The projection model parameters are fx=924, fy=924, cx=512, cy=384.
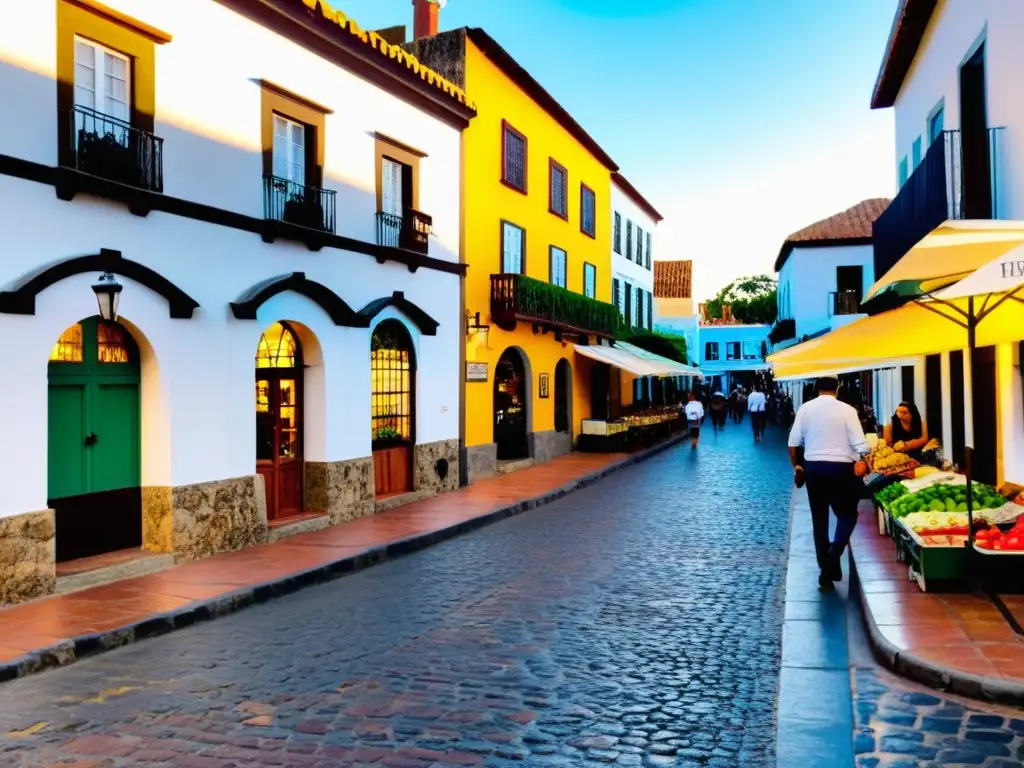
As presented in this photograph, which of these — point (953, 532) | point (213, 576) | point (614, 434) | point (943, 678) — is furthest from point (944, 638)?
point (614, 434)

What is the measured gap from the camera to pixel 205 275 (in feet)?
35.0

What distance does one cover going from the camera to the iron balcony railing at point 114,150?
8.91m

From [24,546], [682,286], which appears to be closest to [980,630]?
[24,546]

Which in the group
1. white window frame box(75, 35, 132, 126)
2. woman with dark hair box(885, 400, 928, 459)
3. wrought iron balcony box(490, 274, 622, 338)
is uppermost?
white window frame box(75, 35, 132, 126)

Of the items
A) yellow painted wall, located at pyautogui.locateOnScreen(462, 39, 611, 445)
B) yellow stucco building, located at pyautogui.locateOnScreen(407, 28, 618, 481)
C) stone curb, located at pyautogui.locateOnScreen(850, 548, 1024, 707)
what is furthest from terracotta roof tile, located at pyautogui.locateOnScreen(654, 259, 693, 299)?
stone curb, located at pyautogui.locateOnScreen(850, 548, 1024, 707)

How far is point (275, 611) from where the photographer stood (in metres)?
8.13

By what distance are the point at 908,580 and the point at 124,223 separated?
8.15 meters

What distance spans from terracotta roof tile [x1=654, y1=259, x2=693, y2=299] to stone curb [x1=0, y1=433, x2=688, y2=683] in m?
44.0

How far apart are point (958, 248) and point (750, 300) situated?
83262 millimetres

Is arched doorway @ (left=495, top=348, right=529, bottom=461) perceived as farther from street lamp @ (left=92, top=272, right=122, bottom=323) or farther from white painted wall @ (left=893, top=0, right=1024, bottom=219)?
street lamp @ (left=92, top=272, right=122, bottom=323)

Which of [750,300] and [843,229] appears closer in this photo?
[843,229]

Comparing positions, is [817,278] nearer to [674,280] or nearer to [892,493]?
[674,280]

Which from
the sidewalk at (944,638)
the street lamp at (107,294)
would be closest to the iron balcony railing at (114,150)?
the street lamp at (107,294)

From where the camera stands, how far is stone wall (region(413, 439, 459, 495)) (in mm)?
15586
